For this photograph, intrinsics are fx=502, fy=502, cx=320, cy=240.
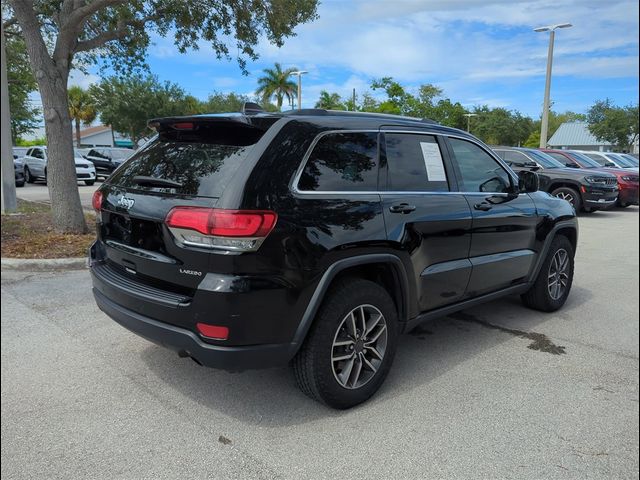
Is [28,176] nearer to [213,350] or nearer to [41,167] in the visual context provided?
[41,167]

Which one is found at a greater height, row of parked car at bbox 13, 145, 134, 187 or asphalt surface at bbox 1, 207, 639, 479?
row of parked car at bbox 13, 145, 134, 187

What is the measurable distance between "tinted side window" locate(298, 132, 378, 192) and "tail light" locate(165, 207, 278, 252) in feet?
1.23

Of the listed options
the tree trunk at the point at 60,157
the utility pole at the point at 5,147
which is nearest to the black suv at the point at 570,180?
the tree trunk at the point at 60,157

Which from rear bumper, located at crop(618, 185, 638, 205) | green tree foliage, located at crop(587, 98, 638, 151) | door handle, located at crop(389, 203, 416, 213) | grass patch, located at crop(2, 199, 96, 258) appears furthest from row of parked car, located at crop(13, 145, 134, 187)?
green tree foliage, located at crop(587, 98, 638, 151)

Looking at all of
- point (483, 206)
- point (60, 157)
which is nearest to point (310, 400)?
point (483, 206)

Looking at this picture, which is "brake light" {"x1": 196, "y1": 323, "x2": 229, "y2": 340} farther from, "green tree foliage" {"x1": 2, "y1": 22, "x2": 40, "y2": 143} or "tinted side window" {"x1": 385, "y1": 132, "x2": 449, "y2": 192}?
"green tree foliage" {"x1": 2, "y1": 22, "x2": 40, "y2": 143}

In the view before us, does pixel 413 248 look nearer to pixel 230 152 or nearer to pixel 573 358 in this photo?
pixel 230 152

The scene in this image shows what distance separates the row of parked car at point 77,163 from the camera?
68.2ft

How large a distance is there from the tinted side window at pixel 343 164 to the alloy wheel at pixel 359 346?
0.78m

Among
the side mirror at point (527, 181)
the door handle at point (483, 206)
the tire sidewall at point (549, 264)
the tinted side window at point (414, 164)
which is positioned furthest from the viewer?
the tire sidewall at point (549, 264)

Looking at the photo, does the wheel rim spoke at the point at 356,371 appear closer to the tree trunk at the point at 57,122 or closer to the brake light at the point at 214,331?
the brake light at the point at 214,331

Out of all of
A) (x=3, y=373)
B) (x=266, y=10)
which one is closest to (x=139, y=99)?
(x=266, y=10)

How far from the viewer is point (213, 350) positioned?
2.65 metres

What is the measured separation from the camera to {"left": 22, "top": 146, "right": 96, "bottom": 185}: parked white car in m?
20.9
